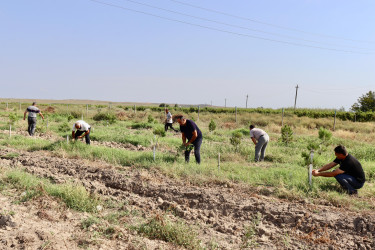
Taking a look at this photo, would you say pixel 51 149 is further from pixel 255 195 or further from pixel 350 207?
pixel 350 207

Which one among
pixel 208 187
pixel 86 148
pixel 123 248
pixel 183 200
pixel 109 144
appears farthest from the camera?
pixel 109 144

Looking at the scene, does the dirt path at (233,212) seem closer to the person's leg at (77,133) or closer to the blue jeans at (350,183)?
the blue jeans at (350,183)

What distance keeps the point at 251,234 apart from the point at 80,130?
291 inches

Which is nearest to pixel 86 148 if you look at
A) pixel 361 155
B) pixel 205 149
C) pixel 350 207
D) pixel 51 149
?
pixel 51 149

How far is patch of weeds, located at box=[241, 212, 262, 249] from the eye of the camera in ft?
14.0

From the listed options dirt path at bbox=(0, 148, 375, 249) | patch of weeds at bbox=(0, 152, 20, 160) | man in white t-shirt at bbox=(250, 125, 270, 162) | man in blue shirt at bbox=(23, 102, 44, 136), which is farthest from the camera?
man in blue shirt at bbox=(23, 102, 44, 136)

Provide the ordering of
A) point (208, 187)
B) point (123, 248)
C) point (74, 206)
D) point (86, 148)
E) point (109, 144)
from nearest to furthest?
point (123, 248) → point (74, 206) → point (208, 187) → point (86, 148) → point (109, 144)

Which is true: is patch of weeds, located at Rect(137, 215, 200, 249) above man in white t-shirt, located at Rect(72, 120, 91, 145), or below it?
below

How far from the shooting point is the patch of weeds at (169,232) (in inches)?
166

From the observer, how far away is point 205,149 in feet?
35.0

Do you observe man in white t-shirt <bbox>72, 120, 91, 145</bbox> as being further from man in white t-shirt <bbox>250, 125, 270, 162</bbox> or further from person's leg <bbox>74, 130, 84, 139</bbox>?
man in white t-shirt <bbox>250, 125, 270, 162</bbox>

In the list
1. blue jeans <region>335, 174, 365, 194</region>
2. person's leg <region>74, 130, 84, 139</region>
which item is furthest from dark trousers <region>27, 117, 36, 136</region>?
blue jeans <region>335, 174, 365, 194</region>

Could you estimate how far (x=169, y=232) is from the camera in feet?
14.6

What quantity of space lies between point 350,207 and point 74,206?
4.74m
